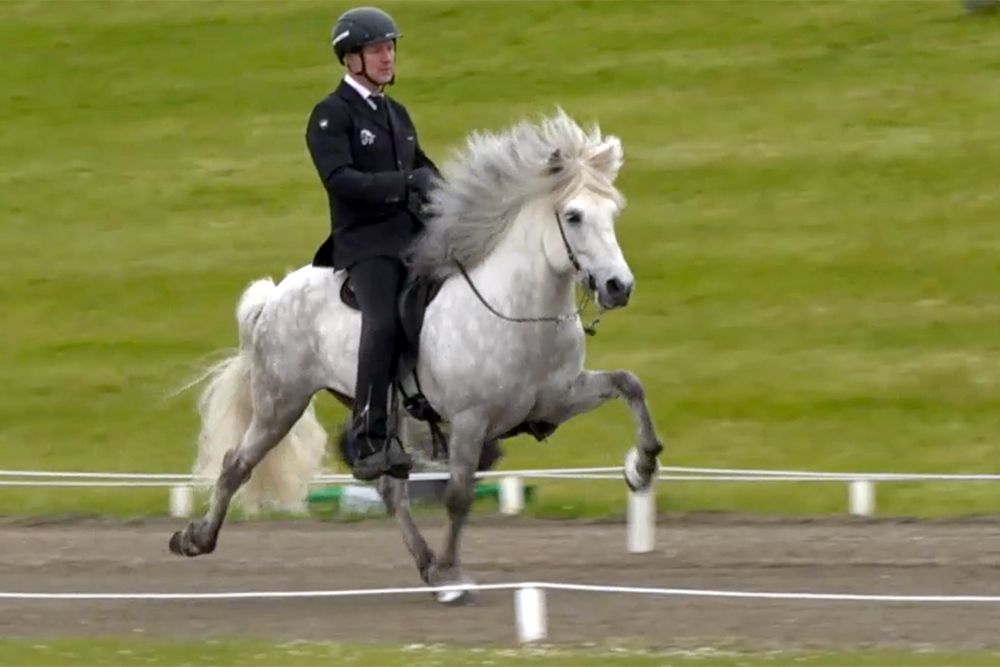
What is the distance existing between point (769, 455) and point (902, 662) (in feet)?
24.6

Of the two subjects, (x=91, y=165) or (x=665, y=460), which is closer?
(x=665, y=460)

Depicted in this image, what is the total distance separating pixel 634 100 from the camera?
82.3ft

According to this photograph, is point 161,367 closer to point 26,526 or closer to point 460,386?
point 26,526

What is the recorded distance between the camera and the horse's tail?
1062cm

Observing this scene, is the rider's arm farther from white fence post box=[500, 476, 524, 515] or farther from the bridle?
white fence post box=[500, 476, 524, 515]

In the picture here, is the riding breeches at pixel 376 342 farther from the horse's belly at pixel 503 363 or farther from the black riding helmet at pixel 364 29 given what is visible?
the black riding helmet at pixel 364 29

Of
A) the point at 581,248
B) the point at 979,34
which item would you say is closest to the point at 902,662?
the point at 581,248

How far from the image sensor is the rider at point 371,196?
30.8 ft

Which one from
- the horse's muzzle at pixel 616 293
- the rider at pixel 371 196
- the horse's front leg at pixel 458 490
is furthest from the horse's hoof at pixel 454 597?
the horse's muzzle at pixel 616 293

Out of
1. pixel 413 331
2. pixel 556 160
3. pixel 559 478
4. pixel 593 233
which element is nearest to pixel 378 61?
pixel 556 160

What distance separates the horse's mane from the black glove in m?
0.04

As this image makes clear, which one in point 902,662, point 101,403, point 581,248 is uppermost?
point 581,248

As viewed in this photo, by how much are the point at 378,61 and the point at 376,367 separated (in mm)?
1382

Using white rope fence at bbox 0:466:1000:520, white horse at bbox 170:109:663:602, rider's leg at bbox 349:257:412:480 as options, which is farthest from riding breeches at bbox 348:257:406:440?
white rope fence at bbox 0:466:1000:520
